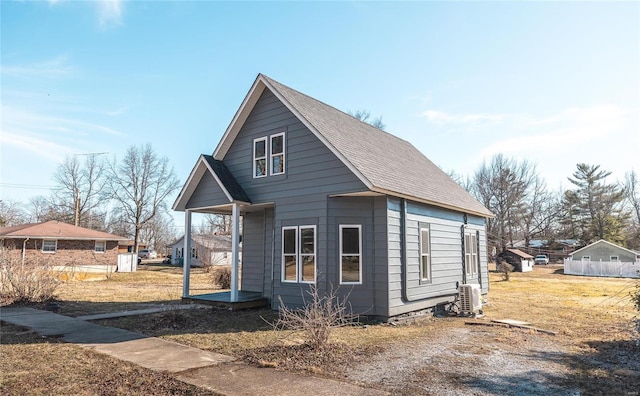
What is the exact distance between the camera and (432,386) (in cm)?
551

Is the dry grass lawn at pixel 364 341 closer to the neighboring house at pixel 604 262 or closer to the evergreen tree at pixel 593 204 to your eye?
the neighboring house at pixel 604 262

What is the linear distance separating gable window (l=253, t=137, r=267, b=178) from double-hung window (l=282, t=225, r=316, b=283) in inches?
88.8

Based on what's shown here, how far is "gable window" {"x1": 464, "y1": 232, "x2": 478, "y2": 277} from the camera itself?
15461 millimetres

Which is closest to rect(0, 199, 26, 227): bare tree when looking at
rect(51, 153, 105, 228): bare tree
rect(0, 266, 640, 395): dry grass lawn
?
rect(51, 153, 105, 228): bare tree

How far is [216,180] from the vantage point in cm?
1269

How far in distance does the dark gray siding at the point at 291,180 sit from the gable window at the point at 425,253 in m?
3.33

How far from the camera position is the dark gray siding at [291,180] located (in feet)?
35.6

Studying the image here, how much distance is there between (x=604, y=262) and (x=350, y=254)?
37.5 meters

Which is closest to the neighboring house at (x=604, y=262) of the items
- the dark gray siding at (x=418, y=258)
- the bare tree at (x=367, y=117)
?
the bare tree at (x=367, y=117)

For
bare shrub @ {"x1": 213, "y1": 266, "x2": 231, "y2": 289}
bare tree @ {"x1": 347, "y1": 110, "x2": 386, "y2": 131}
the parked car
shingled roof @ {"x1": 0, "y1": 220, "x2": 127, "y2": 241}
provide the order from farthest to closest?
the parked car, bare tree @ {"x1": 347, "y1": 110, "x2": 386, "y2": 131}, shingled roof @ {"x1": 0, "y1": 220, "x2": 127, "y2": 241}, bare shrub @ {"x1": 213, "y1": 266, "x2": 231, "y2": 289}

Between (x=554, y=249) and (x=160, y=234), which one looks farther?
(x=160, y=234)

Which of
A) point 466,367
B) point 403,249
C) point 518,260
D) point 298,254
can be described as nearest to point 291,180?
point 298,254

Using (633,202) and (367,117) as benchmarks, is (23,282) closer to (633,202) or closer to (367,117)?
(367,117)

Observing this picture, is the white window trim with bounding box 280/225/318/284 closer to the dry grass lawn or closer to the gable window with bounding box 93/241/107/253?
the dry grass lawn
